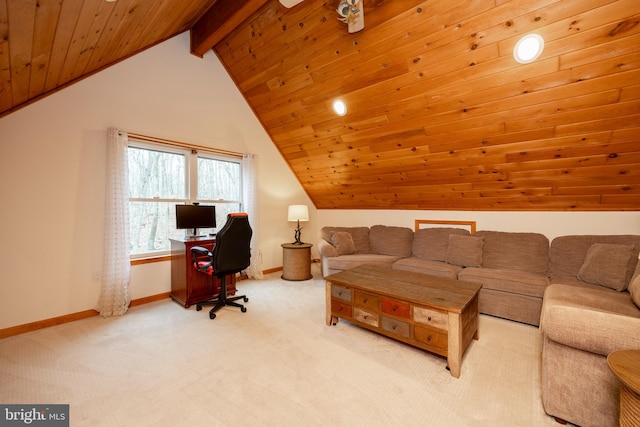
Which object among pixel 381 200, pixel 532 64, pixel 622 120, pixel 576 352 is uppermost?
pixel 532 64

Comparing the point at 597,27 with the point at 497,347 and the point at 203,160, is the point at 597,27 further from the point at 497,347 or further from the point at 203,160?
the point at 203,160

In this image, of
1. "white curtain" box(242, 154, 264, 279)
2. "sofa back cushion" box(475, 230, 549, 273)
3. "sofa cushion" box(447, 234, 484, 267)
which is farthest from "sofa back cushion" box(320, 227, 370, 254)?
"sofa back cushion" box(475, 230, 549, 273)

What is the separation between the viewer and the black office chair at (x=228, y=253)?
2812 mm

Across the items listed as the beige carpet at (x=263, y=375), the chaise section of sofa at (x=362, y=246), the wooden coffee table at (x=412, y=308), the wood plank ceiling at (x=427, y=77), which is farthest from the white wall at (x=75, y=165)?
the wooden coffee table at (x=412, y=308)

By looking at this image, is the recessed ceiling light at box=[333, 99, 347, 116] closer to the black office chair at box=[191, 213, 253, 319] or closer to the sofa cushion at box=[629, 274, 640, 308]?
the black office chair at box=[191, 213, 253, 319]

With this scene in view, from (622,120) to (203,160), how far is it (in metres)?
4.51

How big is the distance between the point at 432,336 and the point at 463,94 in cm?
216

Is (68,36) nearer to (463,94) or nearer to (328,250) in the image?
(463,94)

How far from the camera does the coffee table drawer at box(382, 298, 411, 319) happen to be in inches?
82.1

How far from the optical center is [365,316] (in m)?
2.35

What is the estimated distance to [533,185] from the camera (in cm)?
300

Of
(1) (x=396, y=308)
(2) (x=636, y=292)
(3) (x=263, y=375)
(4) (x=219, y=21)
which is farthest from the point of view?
(4) (x=219, y=21)

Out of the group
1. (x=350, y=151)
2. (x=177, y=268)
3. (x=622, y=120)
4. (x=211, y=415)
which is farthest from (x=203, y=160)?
(x=622, y=120)

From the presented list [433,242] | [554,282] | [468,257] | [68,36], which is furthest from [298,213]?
[554,282]
